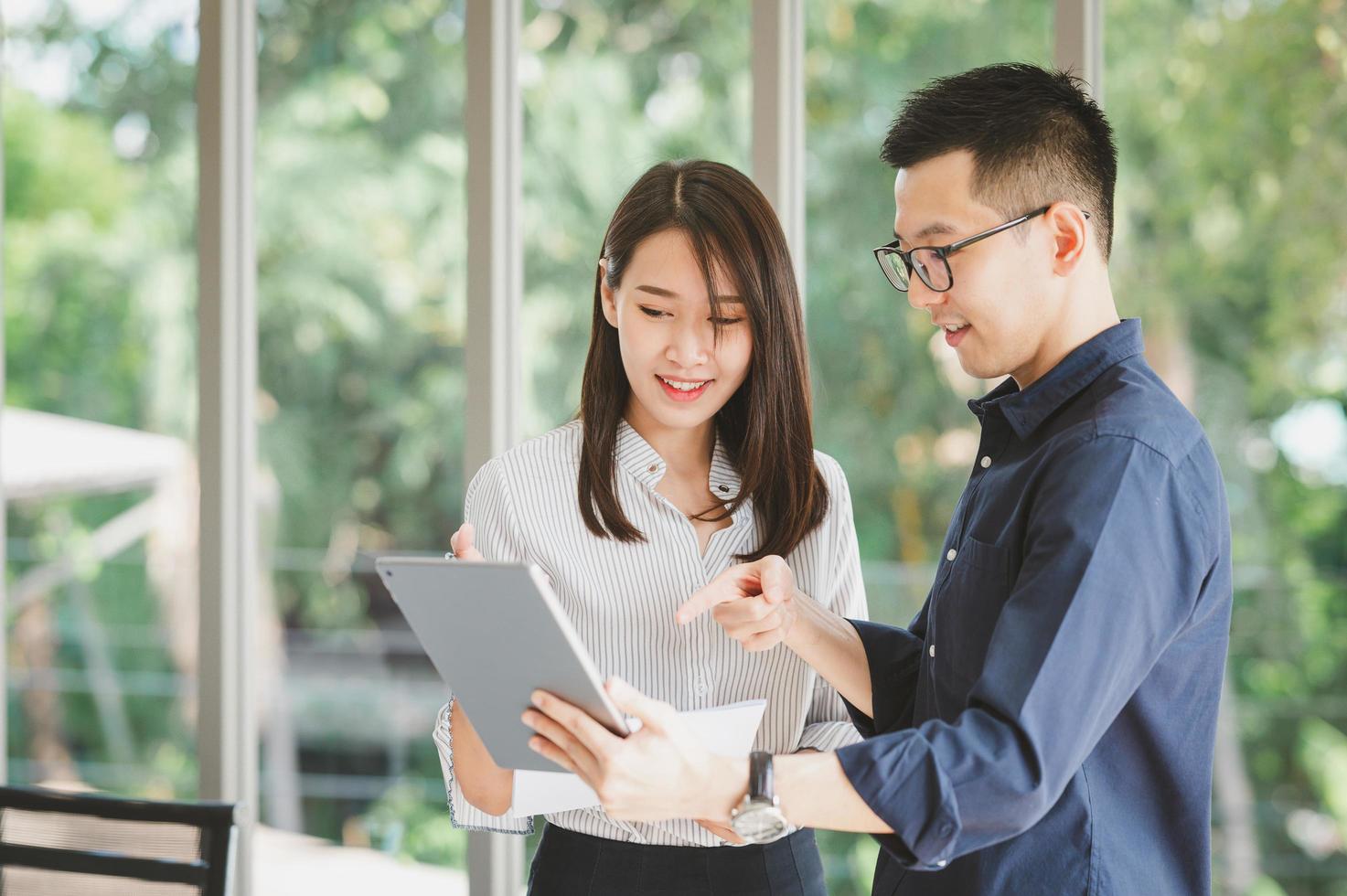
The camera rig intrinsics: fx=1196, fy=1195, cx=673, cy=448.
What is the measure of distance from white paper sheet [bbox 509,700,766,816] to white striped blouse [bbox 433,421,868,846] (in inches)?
3.7

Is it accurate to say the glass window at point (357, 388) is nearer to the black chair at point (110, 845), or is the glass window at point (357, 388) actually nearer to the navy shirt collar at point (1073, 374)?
the black chair at point (110, 845)

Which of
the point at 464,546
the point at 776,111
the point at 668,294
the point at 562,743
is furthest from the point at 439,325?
the point at 562,743

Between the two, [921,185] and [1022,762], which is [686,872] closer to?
[1022,762]

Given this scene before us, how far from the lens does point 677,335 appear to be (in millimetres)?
1562

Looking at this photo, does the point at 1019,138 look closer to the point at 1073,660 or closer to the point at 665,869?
the point at 1073,660

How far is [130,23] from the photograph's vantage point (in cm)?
278

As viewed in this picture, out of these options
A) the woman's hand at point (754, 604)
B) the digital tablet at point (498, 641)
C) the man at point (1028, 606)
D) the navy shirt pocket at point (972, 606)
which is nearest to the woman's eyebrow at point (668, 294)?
the man at point (1028, 606)

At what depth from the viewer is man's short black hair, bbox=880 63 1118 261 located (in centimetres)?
129

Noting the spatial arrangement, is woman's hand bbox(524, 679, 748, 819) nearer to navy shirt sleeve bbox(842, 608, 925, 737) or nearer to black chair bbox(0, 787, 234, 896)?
navy shirt sleeve bbox(842, 608, 925, 737)

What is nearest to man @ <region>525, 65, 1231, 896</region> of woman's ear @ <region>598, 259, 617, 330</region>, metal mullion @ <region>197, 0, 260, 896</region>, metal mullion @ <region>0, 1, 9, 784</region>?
woman's ear @ <region>598, 259, 617, 330</region>

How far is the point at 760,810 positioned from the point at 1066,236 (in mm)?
682

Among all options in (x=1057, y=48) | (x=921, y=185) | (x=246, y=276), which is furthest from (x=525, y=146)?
(x=921, y=185)

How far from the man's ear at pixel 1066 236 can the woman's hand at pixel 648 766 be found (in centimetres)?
64

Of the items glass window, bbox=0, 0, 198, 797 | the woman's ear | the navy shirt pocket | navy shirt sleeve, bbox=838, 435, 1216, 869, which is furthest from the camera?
glass window, bbox=0, 0, 198, 797
